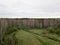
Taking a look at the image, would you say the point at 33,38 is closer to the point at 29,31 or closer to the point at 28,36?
the point at 28,36

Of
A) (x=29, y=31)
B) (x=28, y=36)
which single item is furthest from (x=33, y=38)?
(x=29, y=31)

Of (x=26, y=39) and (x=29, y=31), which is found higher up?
(x=29, y=31)

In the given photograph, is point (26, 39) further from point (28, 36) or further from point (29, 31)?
point (29, 31)

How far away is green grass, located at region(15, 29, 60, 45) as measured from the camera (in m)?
3.02

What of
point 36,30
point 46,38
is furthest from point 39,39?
point 36,30

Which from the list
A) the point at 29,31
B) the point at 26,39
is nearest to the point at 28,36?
the point at 26,39

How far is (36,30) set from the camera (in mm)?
3414

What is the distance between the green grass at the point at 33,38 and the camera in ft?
9.89

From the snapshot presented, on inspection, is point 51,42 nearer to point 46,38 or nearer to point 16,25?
point 46,38

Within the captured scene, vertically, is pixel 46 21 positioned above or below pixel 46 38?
above

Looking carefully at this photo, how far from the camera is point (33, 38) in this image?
312 centimetres

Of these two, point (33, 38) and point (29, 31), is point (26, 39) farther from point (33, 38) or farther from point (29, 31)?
point (29, 31)

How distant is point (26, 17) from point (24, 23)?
0.45ft

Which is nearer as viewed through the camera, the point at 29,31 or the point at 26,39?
the point at 26,39
